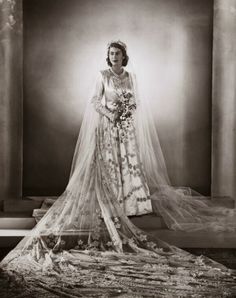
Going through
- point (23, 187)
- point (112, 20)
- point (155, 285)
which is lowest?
point (155, 285)

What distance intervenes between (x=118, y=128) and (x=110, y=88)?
41 centimetres

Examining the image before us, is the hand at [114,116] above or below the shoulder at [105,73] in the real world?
below

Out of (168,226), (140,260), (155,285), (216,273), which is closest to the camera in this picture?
(155,285)

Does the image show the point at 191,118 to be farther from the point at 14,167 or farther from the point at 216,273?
the point at 216,273

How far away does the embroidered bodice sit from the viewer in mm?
5918

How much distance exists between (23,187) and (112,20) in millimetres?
2229

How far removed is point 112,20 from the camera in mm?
7000

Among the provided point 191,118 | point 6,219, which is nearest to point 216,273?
point 6,219

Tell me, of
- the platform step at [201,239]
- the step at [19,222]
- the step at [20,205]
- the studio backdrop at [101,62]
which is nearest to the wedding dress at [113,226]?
the platform step at [201,239]

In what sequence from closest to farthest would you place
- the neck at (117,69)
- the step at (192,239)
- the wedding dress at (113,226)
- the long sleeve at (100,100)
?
the wedding dress at (113,226)
the step at (192,239)
the long sleeve at (100,100)
the neck at (117,69)

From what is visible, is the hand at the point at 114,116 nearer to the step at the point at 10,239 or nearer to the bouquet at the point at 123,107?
the bouquet at the point at 123,107

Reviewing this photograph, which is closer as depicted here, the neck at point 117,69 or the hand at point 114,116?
the hand at point 114,116

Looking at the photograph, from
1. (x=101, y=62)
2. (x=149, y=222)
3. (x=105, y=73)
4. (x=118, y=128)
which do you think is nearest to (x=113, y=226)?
A: (x=149, y=222)

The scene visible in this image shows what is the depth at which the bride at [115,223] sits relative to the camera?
4.26 meters
